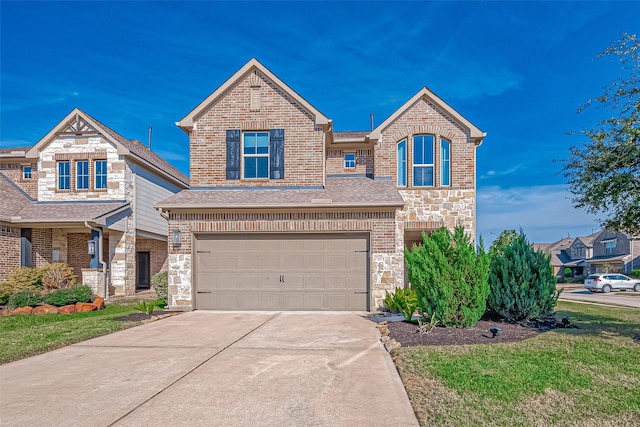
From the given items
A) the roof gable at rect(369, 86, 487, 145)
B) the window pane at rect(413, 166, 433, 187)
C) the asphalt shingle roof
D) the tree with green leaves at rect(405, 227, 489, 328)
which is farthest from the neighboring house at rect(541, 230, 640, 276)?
the tree with green leaves at rect(405, 227, 489, 328)

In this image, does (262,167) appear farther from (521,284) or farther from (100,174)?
(100,174)

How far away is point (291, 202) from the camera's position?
37.0ft

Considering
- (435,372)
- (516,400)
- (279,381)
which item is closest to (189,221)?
(279,381)

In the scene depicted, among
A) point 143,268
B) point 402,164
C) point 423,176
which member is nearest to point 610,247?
point 423,176

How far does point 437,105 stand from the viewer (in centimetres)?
1497

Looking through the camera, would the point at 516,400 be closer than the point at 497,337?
Yes

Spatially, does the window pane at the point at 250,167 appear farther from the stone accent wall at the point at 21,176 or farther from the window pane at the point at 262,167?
the stone accent wall at the point at 21,176

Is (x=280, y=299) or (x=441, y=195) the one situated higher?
(x=441, y=195)

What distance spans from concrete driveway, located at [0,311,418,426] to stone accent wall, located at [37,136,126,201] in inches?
409

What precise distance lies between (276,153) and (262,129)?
3.01 ft

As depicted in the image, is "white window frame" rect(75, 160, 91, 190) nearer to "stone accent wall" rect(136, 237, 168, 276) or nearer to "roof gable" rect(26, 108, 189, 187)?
"roof gable" rect(26, 108, 189, 187)

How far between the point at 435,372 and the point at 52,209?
16434 mm

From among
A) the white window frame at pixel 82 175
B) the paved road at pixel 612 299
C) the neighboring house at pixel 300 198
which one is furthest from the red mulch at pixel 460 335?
the white window frame at pixel 82 175

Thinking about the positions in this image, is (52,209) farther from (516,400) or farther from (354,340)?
(516,400)
